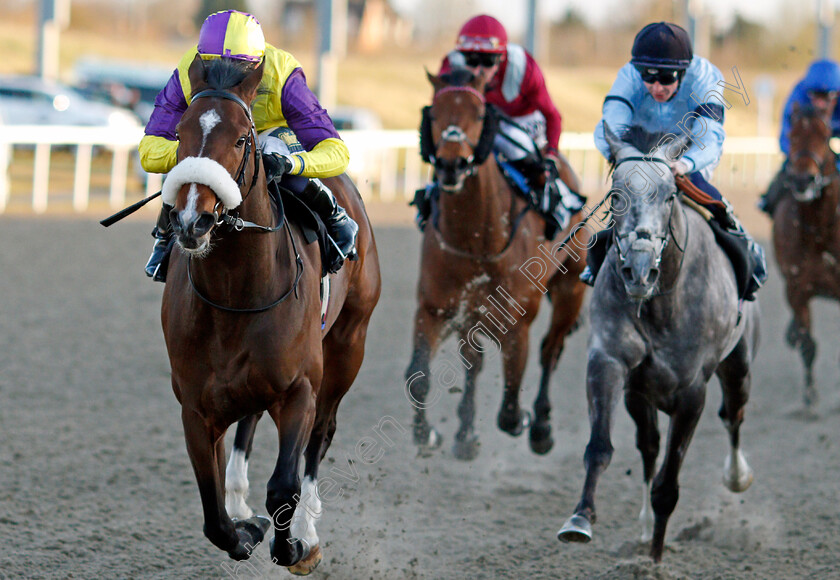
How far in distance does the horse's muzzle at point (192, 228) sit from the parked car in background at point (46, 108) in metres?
17.9

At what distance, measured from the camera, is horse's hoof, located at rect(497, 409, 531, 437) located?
18.9 ft

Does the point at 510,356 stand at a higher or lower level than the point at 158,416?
higher

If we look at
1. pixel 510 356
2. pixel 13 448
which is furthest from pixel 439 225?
pixel 13 448

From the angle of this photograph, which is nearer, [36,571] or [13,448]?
[36,571]

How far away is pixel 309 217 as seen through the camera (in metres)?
3.95

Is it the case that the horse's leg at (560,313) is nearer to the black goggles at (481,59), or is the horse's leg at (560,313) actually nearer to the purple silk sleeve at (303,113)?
the black goggles at (481,59)

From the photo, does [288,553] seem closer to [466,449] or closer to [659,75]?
[466,449]

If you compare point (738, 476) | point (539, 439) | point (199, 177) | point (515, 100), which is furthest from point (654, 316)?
point (515, 100)

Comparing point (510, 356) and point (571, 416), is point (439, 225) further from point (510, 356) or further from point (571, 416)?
point (571, 416)

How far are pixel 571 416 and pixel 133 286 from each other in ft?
16.1

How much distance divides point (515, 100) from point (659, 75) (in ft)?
7.10

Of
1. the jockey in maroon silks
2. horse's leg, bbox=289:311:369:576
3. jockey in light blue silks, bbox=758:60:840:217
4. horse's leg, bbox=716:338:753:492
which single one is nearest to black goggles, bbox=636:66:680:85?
horse's leg, bbox=716:338:753:492

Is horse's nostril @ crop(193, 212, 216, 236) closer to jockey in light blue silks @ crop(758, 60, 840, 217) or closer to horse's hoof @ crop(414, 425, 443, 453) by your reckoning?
horse's hoof @ crop(414, 425, 443, 453)

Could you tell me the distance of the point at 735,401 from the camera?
5.23m
